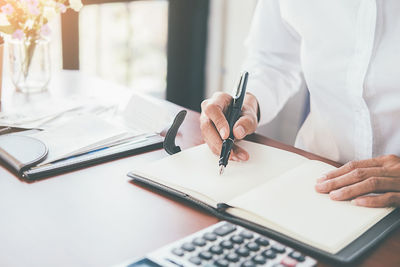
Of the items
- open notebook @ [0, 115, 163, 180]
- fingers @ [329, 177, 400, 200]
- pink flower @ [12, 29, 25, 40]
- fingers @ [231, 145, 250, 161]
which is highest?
pink flower @ [12, 29, 25, 40]

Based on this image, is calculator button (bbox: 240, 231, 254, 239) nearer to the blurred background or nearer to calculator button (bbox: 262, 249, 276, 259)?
calculator button (bbox: 262, 249, 276, 259)

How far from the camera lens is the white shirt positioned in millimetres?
1001

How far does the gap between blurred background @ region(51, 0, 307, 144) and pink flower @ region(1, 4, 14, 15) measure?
3.77 ft

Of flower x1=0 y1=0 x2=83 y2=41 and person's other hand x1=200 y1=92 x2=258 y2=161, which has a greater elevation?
flower x1=0 y1=0 x2=83 y2=41

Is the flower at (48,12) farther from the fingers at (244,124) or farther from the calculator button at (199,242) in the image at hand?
the calculator button at (199,242)

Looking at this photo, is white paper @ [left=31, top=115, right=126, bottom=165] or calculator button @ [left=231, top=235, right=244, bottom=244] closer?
calculator button @ [left=231, top=235, right=244, bottom=244]

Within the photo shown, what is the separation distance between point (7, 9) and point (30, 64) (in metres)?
0.18

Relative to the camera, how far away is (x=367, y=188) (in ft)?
2.34

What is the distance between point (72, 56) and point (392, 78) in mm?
1352

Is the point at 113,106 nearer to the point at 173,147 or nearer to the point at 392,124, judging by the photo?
the point at 173,147

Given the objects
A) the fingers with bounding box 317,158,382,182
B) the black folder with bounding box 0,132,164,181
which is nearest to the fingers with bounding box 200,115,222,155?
the black folder with bounding box 0,132,164,181

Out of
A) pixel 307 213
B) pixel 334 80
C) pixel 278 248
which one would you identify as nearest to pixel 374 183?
pixel 307 213

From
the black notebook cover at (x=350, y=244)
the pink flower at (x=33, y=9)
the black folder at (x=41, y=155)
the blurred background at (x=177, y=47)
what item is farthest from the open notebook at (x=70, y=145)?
the blurred background at (x=177, y=47)

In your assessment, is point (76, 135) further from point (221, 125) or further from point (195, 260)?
point (195, 260)
